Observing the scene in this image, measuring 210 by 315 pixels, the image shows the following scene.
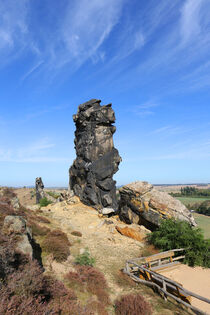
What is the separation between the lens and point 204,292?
32.4ft

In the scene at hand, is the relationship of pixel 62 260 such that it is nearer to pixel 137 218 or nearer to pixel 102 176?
pixel 137 218

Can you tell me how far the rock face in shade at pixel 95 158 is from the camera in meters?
29.1

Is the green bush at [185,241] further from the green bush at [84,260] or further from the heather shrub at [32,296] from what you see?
the heather shrub at [32,296]

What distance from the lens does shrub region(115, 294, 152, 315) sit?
7.38 meters

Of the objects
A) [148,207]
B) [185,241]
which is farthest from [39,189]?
[185,241]

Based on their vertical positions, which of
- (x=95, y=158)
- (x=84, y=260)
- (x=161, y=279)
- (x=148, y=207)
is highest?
(x=95, y=158)

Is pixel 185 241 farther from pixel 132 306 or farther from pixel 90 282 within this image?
pixel 90 282

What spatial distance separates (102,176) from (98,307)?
22.0 metres

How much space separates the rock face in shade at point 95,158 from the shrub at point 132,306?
1974 cm

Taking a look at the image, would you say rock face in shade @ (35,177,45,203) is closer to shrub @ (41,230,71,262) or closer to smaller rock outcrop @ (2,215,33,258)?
shrub @ (41,230,71,262)

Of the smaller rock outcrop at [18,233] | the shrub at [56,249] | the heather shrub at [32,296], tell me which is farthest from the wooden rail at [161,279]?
the smaller rock outcrop at [18,233]

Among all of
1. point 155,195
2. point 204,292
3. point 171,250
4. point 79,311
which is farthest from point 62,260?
point 155,195

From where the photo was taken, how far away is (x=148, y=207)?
60.0 feet

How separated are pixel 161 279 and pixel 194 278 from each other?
3111mm
